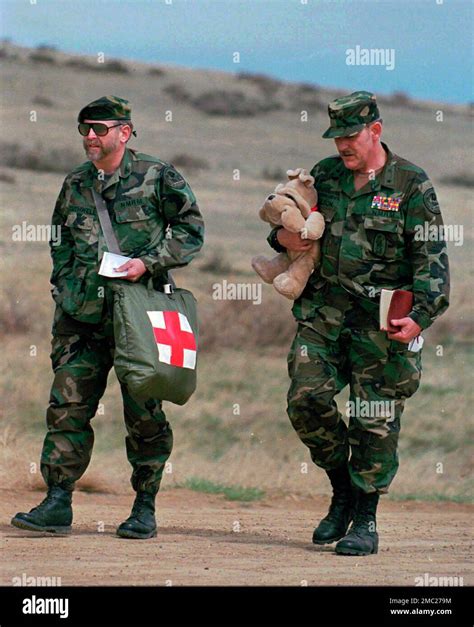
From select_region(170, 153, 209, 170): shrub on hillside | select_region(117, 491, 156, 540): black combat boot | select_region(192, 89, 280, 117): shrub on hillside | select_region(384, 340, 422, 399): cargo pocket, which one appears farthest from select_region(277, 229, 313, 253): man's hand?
select_region(192, 89, 280, 117): shrub on hillside

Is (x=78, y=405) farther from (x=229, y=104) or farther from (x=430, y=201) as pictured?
(x=229, y=104)

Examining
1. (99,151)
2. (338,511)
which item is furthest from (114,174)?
(338,511)

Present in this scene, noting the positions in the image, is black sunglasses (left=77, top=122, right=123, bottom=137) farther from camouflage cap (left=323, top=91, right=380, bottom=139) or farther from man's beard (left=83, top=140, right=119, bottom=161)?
camouflage cap (left=323, top=91, right=380, bottom=139)

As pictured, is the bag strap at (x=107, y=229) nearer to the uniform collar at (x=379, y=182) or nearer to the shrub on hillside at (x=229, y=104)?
the uniform collar at (x=379, y=182)

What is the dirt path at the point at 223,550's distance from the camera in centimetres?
844

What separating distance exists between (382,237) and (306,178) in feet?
1.80

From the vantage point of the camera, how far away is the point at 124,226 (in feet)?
30.7

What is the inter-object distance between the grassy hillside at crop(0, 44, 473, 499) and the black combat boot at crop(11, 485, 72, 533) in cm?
242

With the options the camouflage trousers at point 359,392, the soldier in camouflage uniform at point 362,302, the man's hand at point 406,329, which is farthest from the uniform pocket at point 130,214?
the man's hand at point 406,329

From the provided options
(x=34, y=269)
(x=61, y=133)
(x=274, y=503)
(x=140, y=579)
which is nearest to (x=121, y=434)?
(x=274, y=503)

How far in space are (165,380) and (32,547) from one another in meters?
1.14

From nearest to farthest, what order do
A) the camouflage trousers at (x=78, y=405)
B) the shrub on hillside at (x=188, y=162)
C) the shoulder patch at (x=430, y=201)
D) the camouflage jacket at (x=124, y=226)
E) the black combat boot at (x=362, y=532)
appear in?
1. the shoulder patch at (x=430, y=201)
2. the black combat boot at (x=362, y=532)
3. the camouflage jacket at (x=124, y=226)
4. the camouflage trousers at (x=78, y=405)
5. the shrub on hillside at (x=188, y=162)

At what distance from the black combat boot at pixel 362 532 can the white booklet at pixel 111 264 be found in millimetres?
1783

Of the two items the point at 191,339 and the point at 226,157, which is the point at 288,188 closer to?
the point at 191,339
